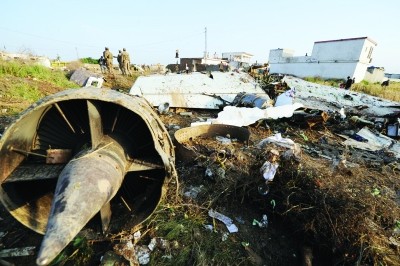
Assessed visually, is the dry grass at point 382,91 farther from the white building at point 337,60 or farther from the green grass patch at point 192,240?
the green grass patch at point 192,240

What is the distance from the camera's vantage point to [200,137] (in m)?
5.01

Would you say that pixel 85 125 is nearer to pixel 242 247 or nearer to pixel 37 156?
pixel 37 156

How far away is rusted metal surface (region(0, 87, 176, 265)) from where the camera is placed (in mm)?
1428

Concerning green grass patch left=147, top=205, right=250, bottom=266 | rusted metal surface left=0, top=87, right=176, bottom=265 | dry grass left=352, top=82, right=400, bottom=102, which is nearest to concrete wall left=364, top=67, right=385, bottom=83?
dry grass left=352, top=82, right=400, bottom=102

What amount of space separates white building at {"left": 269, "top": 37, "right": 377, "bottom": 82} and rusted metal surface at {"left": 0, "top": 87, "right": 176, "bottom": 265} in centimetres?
2602

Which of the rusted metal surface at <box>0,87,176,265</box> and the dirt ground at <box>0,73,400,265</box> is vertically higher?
the rusted metal surface at <box>0,87,176,265</box>

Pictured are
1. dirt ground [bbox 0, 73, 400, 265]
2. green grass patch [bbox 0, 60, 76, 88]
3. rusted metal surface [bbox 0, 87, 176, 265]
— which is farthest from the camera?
green grass patch [bbox 0, 60, 76, 88]

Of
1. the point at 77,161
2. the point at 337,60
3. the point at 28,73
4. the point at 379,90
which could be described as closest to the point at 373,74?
the point at 337,60

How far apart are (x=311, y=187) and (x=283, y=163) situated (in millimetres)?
397

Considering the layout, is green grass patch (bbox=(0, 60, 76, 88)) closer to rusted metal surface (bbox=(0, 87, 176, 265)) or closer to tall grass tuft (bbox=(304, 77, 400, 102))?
rusted metal surface (bbox=(0, 87, 176, 265))

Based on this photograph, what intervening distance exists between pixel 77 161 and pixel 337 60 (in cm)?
2808

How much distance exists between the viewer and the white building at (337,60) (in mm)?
22469

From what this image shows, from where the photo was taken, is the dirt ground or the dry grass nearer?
the dirt ground

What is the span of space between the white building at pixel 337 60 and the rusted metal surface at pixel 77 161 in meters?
26.0
